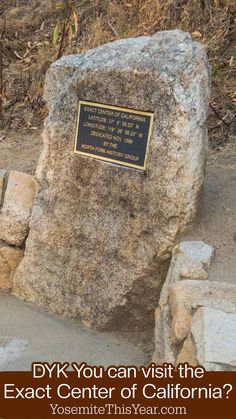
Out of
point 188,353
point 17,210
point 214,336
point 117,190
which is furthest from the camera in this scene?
point 17,210

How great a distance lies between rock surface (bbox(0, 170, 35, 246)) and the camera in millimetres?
4145

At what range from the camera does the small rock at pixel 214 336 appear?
8.04ft

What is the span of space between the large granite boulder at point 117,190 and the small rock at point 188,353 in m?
0.82

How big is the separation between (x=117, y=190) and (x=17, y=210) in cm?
91

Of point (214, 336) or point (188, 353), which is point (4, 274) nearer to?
point (188, 353)

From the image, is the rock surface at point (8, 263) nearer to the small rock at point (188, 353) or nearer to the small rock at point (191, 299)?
the small rock at point (191, 299)

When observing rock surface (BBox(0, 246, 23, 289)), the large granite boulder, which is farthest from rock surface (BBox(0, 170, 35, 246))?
the large granite boulder

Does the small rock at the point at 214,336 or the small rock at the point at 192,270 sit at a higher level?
the small rock at the point at 192,270

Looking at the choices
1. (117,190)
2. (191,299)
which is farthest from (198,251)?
(117,190)

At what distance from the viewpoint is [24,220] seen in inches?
163

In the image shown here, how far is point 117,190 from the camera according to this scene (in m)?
3.57

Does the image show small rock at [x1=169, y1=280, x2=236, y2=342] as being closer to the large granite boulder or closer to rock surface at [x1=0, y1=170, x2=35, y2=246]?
the large granite boulder

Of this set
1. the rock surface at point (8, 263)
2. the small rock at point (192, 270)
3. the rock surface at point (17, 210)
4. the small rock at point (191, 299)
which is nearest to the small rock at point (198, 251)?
the small rock at point (192, 270)

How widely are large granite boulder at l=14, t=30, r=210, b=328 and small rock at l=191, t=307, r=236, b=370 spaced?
0.79 metres
